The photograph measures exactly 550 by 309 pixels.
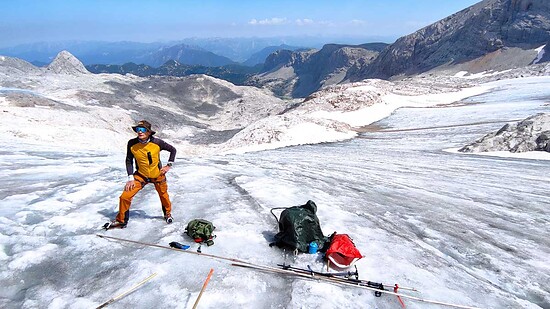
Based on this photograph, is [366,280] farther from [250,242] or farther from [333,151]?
[333,151]

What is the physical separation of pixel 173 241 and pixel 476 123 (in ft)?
108

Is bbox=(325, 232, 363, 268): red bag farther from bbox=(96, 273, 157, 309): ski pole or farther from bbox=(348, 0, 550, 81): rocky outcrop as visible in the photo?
bbox=(348, 0, 550, 81): rocky outcrop

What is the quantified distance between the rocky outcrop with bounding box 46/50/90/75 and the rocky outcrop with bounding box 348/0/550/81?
128 meters

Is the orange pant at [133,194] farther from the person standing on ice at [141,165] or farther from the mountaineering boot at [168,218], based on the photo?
the mountaineering boot at [168,218]

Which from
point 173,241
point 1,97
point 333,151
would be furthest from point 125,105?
point 173,241

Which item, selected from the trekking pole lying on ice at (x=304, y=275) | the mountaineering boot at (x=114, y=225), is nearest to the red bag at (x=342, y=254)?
the trekking pole lying on ice at (x=304, y=275)

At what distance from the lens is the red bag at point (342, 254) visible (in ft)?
23.0

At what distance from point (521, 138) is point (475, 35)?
13327 centimetres

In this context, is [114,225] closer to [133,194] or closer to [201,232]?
[133,194]

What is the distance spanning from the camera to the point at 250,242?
817 centimetres

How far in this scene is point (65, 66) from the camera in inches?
4567

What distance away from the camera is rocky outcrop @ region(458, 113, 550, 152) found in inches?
826

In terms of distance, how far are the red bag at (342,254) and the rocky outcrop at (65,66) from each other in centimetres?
12873

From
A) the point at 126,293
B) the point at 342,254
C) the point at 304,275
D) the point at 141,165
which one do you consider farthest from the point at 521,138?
the point at 126,293
